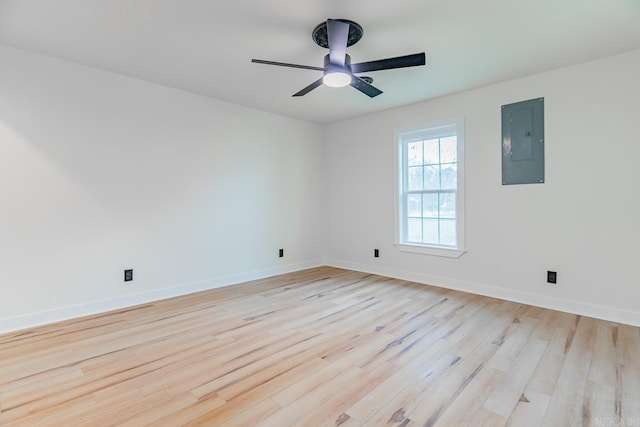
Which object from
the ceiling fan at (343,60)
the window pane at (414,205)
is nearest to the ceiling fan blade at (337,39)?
the ceiling fan at (343,60)

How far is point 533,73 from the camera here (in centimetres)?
312

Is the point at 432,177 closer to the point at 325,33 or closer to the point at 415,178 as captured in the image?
the point at 415,178

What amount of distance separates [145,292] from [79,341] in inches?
36.5

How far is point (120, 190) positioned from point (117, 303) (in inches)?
45.4


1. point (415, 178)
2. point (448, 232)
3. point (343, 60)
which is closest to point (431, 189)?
point (415, 178)

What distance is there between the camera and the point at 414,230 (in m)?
4.29

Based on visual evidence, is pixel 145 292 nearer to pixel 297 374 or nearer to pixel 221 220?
pixel 221 220

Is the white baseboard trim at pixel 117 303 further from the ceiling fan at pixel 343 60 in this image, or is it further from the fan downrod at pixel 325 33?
the fan downrod at pixel 325 33

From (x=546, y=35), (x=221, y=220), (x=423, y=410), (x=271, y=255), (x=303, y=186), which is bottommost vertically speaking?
(x=423, y=410)

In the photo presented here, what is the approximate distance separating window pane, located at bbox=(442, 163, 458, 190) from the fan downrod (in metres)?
2.13

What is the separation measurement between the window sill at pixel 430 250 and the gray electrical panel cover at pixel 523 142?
0.98 metres

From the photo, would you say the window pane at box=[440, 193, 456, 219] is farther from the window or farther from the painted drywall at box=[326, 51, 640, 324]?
the painted drywall at box=[326, 51, 640, 324]

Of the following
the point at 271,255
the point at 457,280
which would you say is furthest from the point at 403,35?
the point at 271,255

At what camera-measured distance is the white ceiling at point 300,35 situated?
6.76ft
